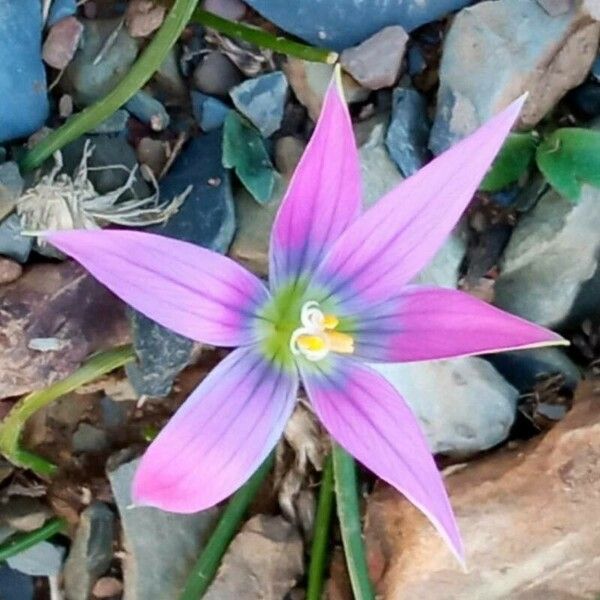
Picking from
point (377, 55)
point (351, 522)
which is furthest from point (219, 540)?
point (377, 55)

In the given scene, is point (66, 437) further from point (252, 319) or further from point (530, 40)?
point (530, 40)

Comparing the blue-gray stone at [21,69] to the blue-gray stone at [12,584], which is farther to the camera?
the blue-gray stone at [12,584]

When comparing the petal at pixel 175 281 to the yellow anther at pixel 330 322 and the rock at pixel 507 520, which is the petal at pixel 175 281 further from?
the rock at pixel 507 520

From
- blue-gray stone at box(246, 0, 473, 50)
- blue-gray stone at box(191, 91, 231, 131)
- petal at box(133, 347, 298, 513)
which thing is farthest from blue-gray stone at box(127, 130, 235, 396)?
petal at box(133, 347, 298, 513)

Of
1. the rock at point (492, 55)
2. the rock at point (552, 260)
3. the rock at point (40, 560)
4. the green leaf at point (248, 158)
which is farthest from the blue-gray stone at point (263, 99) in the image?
the rock at point (40, 560)

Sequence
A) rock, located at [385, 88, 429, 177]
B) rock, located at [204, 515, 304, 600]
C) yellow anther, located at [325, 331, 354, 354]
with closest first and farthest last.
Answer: yellow anther, located at [325, 331, 354, 354]
rock, located at [385, 88, 429, 177]
rock, located at [204, 515, 304, 600]

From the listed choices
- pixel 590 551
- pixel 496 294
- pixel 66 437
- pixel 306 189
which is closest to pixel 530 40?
pixel 496 294

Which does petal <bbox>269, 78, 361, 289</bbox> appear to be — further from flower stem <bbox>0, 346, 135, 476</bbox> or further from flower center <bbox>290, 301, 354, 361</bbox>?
flower stem <bbox>0, 346, 135, 476</bbox>
